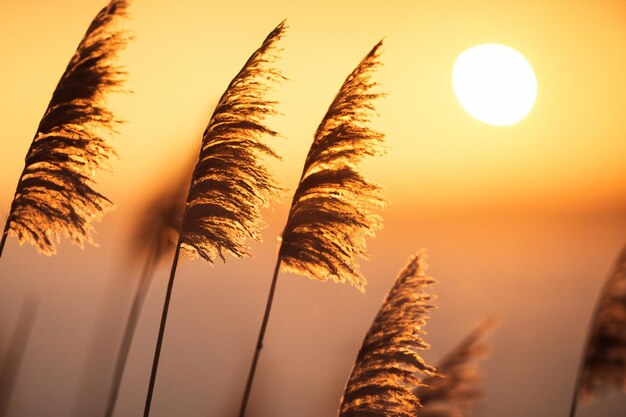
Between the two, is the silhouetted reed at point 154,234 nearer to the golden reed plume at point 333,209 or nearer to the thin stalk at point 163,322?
the thin stalk at point 163,322

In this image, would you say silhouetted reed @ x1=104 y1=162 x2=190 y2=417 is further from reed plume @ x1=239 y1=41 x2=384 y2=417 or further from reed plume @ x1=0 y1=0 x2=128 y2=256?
reed plume @ x1=239 y1=41 x2=384 y2=417

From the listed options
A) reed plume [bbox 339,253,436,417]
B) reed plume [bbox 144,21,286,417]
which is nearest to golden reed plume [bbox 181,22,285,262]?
reed plume [bbox 144,21,286,417]

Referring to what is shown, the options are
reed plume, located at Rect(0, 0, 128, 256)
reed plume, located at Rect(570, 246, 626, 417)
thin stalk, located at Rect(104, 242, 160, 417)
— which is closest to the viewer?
reed plume, located at Rect(0, 0, 128, 256)

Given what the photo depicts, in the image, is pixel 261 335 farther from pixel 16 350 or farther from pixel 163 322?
pixel 16 350

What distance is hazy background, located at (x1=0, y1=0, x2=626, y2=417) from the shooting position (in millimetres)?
5070

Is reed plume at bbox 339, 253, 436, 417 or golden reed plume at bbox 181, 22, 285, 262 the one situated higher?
golden reed plume at bbox 181, 22, 285, 262

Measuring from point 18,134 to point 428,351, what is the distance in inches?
130

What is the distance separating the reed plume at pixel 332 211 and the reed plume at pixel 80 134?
100cm

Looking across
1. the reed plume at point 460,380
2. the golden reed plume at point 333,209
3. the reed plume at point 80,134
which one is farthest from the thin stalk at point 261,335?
the reed plume at point 460,380

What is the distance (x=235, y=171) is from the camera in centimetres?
328

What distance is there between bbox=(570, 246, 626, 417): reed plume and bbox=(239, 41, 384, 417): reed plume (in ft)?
6.46

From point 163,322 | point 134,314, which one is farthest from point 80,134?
point 134,314

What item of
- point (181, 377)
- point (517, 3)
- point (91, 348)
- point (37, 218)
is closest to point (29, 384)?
point (91, 348)

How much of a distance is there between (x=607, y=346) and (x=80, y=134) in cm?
353
